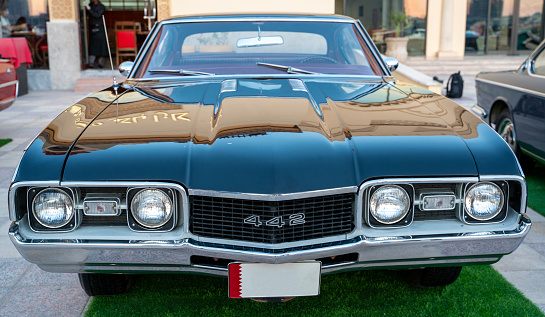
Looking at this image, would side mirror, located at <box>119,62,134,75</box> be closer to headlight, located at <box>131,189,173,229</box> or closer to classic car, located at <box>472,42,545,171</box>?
headlight, located at <box>131,189,173,229</box>

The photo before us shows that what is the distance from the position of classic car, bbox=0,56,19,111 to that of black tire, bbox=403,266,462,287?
209 inches

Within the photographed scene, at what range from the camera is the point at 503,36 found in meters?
18.5

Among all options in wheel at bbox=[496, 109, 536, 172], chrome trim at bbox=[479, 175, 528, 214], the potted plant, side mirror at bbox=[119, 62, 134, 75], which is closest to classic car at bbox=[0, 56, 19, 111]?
side mirror at bbox=[119, 62, 134, 75]

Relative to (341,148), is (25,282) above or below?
below

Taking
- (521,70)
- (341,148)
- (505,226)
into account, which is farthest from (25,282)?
(521,70)

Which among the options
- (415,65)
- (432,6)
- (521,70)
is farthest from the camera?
(432,6)

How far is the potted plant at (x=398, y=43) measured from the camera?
1633 centimetres

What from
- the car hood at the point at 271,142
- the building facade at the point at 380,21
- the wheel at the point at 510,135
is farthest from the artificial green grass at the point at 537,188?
the building facade at the point at 380,21

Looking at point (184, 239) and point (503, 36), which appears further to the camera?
point (503, 36)

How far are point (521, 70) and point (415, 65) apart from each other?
434 inches

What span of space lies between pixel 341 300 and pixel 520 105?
306 centimetres

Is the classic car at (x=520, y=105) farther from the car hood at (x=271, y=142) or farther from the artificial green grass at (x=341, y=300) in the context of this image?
the car hood at (x=271, y=142)

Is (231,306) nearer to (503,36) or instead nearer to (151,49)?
(151,49)

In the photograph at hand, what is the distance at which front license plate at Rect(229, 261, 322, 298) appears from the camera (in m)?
2.13
